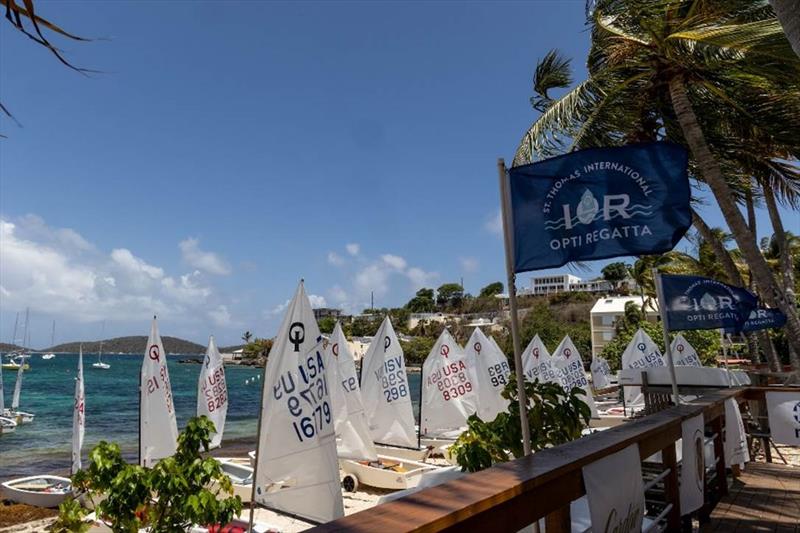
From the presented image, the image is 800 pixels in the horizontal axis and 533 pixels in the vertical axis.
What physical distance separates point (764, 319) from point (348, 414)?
9030 mm

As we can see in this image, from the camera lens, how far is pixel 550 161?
12.8 ft

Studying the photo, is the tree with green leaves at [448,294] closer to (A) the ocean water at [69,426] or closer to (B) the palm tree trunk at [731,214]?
(A) the ocean water at [69,426]

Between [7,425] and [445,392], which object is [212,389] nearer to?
[445,392]

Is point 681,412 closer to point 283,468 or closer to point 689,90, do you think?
point 283,468

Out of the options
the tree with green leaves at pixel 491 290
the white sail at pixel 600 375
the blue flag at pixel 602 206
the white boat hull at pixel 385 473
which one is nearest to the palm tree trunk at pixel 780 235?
the white boat hull at pixel 385 473

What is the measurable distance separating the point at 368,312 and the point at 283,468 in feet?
407

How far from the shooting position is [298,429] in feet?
24.3

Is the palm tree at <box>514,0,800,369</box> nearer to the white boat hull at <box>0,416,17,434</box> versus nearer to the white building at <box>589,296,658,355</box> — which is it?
the white boat hull at <box>0,416,17,434</box>

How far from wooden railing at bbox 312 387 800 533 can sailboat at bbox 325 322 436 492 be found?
33.4 feet

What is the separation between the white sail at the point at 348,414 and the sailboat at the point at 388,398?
1119 mm

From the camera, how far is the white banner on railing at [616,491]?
236cm

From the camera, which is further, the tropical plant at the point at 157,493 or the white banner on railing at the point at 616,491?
the tropical plant at the point at 157,493

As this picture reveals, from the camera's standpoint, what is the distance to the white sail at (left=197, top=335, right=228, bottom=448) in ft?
49.2

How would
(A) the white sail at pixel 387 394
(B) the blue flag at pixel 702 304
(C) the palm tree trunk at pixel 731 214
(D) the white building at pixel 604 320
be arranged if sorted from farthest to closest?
(D) the white building at pixel 604 320 < (A) the white sail at pixel 387 394 < (C) the palm tree trunk at pixel 731 214 < (B) the blue flag at pixel 702 304
